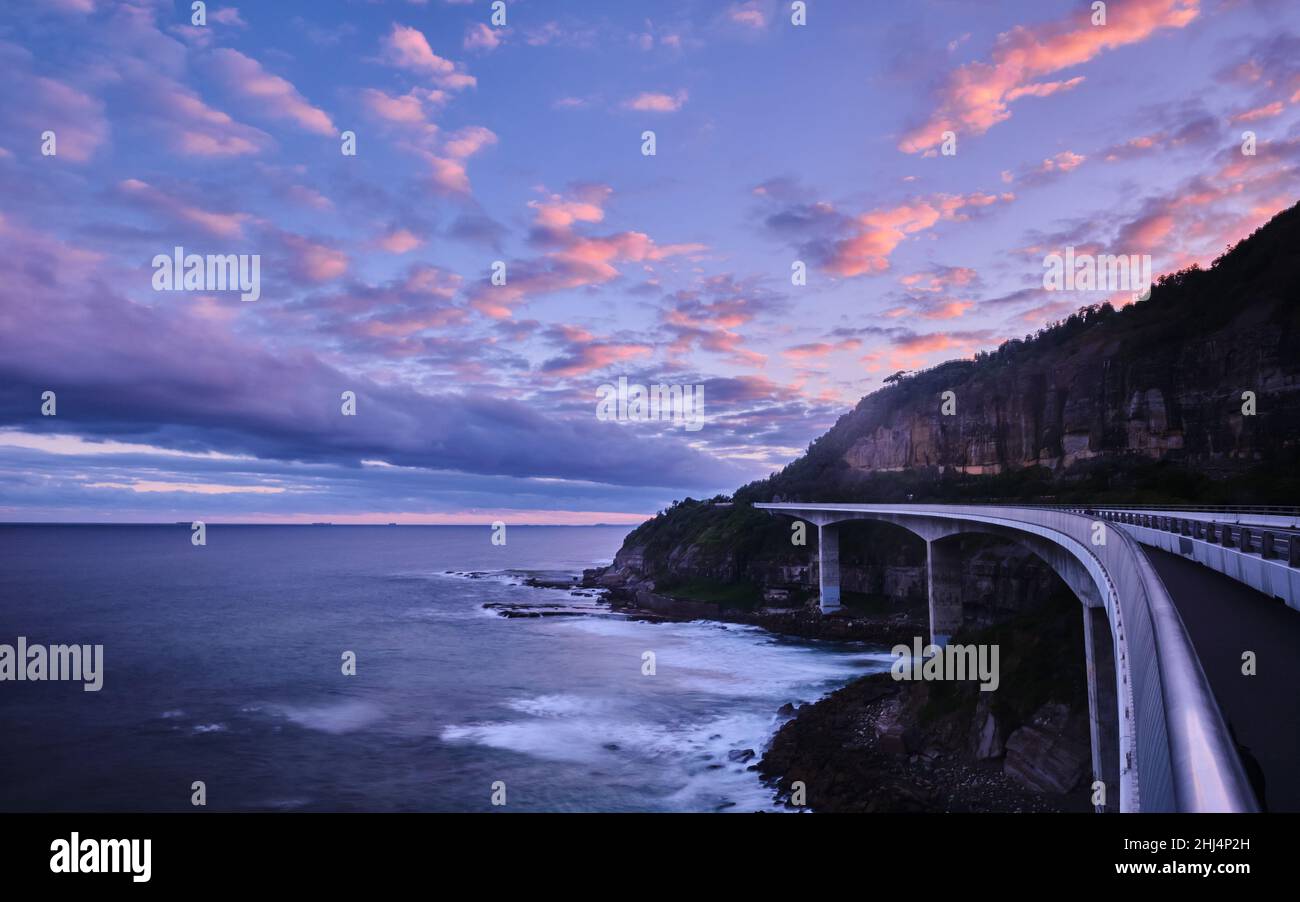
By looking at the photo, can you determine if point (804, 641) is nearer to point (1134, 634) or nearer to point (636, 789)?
point (636, 789)

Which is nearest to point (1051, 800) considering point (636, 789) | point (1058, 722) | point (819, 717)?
point (1058, 722)

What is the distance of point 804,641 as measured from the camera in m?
71.2

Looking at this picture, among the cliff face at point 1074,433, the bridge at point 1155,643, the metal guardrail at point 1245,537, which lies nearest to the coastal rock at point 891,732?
the bridge at point 1155,643

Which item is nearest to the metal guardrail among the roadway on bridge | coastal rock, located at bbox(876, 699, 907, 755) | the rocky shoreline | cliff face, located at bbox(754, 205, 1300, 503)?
the roadway on bridge

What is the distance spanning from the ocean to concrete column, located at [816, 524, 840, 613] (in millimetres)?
13392

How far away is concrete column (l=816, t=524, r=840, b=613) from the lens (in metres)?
84.8

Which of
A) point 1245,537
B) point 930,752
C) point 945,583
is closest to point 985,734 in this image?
point 930,752

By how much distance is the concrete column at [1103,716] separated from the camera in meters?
25.1

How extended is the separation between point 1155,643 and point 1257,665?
4197mm

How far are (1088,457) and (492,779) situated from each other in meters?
75.3

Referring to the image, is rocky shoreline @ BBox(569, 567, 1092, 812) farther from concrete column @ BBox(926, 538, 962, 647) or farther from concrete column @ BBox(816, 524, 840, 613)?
concrete column @ BBox(816, 524, 840, 613)

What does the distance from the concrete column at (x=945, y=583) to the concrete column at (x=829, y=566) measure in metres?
20.4

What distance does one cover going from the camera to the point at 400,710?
47.2m
